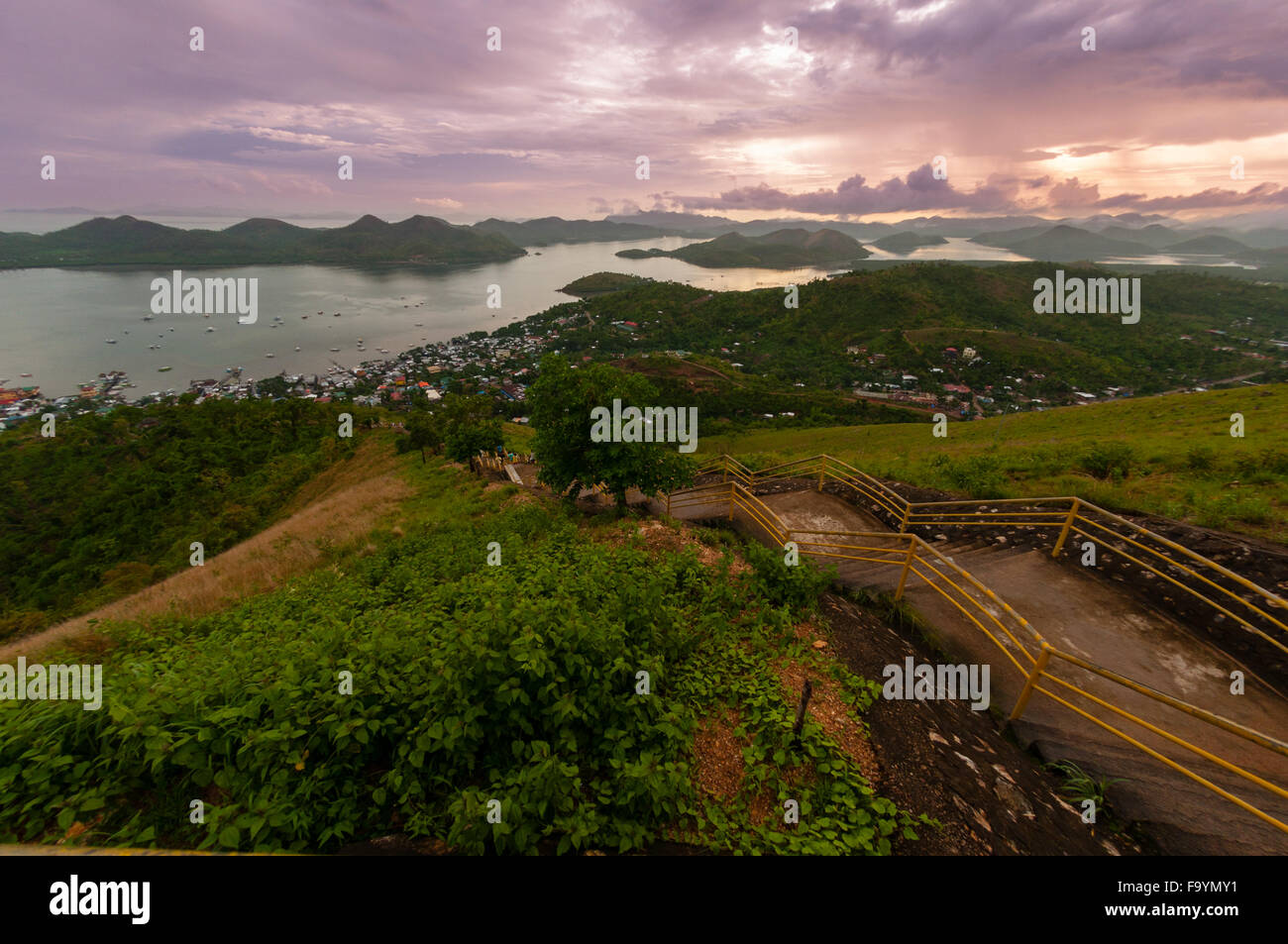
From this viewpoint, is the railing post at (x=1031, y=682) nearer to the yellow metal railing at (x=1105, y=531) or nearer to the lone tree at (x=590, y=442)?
the yellow metal railing at (x=1105, y=531)

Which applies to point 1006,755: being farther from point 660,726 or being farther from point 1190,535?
point 1190,535

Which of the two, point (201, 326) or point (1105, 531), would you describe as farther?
point (201, 326)

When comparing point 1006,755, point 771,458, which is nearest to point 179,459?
point 771,458

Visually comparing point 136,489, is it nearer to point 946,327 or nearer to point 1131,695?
point 1131,695
